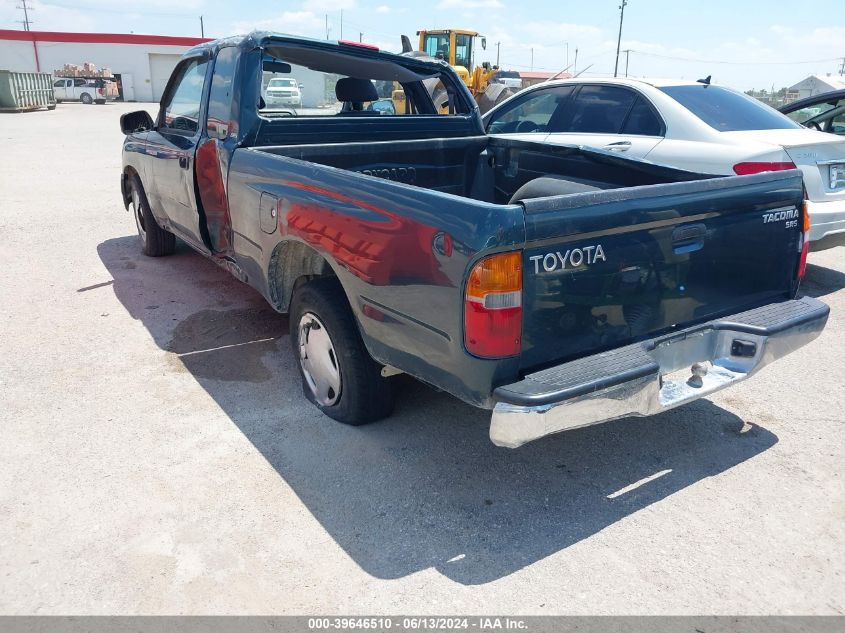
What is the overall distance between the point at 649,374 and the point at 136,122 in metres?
5.24

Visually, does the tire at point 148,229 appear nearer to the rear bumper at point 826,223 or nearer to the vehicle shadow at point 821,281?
the rear bumper at point 826,223

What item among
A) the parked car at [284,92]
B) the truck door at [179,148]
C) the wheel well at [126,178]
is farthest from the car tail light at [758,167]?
the wheel well at [126,178]

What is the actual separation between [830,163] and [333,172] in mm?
4430

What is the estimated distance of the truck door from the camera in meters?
4.77

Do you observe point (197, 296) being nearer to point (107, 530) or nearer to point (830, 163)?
point (107, 530)

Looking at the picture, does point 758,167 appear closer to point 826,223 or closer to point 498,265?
point 826,223

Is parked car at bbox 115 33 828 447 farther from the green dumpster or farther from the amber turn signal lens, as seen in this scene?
the green dumpster

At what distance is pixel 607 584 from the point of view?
2459 millimetres

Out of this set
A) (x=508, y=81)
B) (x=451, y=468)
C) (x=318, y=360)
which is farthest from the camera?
(x=508, y=81)

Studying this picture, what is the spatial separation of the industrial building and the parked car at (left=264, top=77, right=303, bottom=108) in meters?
53.7

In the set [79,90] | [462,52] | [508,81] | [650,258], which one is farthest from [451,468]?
[79,90]

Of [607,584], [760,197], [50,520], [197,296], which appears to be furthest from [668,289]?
[197,296]

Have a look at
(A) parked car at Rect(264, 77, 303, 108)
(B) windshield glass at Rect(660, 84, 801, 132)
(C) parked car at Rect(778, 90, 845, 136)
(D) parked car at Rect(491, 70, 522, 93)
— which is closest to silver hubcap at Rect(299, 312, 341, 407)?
(A) parked car at Rect(264, 77, 303, 108)

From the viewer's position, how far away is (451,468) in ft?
10.5
